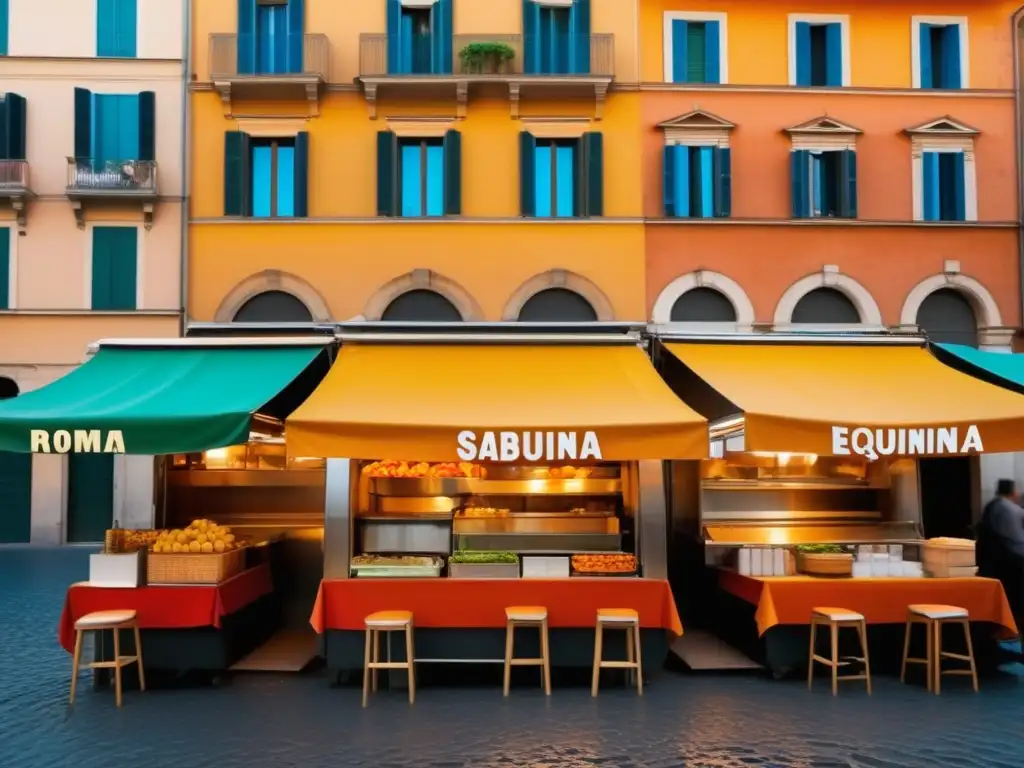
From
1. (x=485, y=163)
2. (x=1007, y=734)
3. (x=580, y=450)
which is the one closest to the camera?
(x=1007, y=734)

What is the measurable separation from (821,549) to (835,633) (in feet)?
3.96

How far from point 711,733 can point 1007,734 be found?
7.15 ft

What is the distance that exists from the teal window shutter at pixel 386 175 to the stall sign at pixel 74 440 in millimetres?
12251

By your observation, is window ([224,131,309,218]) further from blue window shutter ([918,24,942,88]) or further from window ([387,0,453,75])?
blue window shutter ([918,24,942,88])

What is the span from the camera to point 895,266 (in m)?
20.3

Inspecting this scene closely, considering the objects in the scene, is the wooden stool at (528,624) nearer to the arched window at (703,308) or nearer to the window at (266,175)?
the arched window at (703,308)

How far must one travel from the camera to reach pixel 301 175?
19906 mm

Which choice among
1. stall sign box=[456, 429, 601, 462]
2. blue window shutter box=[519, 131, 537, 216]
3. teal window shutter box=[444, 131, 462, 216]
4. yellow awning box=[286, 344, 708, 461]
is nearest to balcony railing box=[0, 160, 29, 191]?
teal window shutter box=[444, 131, 462, 216]

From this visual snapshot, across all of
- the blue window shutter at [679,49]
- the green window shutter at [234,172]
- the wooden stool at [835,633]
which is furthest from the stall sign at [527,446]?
the blue window shutter at [679,49]

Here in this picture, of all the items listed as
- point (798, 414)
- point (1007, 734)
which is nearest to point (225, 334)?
point (798, 414)

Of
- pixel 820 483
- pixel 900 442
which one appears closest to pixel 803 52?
pixel 820 483

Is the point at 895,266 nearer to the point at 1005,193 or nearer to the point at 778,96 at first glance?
the point at 1005,193

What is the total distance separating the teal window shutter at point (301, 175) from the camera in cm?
1988

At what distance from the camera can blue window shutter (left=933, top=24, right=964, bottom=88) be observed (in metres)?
20.7
